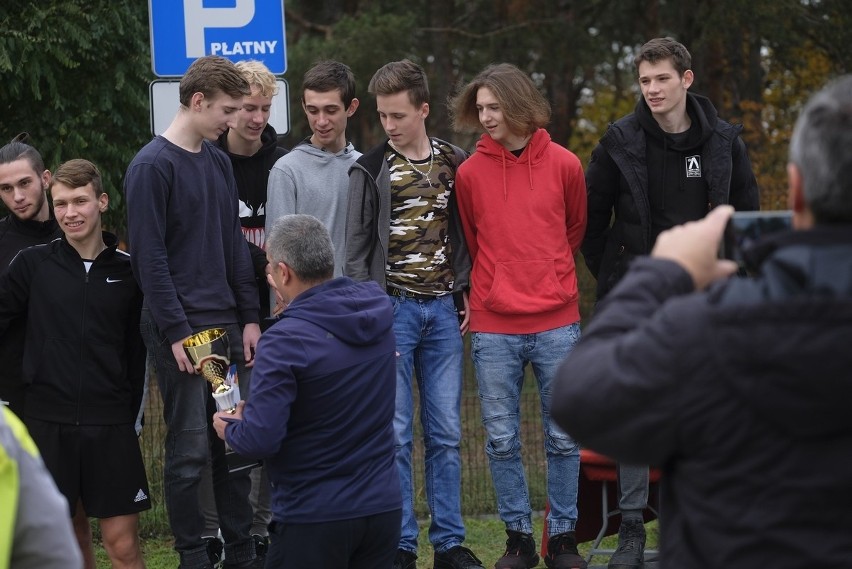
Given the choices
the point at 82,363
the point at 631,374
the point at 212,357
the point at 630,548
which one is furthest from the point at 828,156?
the point at 630,548

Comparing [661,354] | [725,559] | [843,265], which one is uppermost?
[843,265]

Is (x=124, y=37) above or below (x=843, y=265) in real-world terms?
above

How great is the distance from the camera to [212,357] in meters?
5.23

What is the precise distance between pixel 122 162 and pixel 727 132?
16.7 feet

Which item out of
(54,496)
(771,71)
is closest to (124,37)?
(54,496)

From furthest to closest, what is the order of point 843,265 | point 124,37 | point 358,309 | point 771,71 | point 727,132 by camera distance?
point 771,71
point 124,37
point 727,132
point 358,309
point 843,265

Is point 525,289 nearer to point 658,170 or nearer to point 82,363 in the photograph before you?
point 658,170

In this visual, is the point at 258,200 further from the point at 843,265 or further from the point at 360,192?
the point at 843,265

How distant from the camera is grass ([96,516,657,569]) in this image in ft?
21.6

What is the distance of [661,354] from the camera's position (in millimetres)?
2100

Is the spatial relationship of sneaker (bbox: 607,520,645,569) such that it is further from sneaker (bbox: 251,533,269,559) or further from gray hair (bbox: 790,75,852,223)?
gray hair (bbox: 790,75,852,223)

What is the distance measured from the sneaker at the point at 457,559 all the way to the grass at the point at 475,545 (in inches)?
22.5

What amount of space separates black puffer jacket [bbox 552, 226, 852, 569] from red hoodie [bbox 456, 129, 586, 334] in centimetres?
361

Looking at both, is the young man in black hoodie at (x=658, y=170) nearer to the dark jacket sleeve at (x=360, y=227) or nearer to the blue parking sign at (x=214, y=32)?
the dark jacket sleeve at (x=360, y=227)
